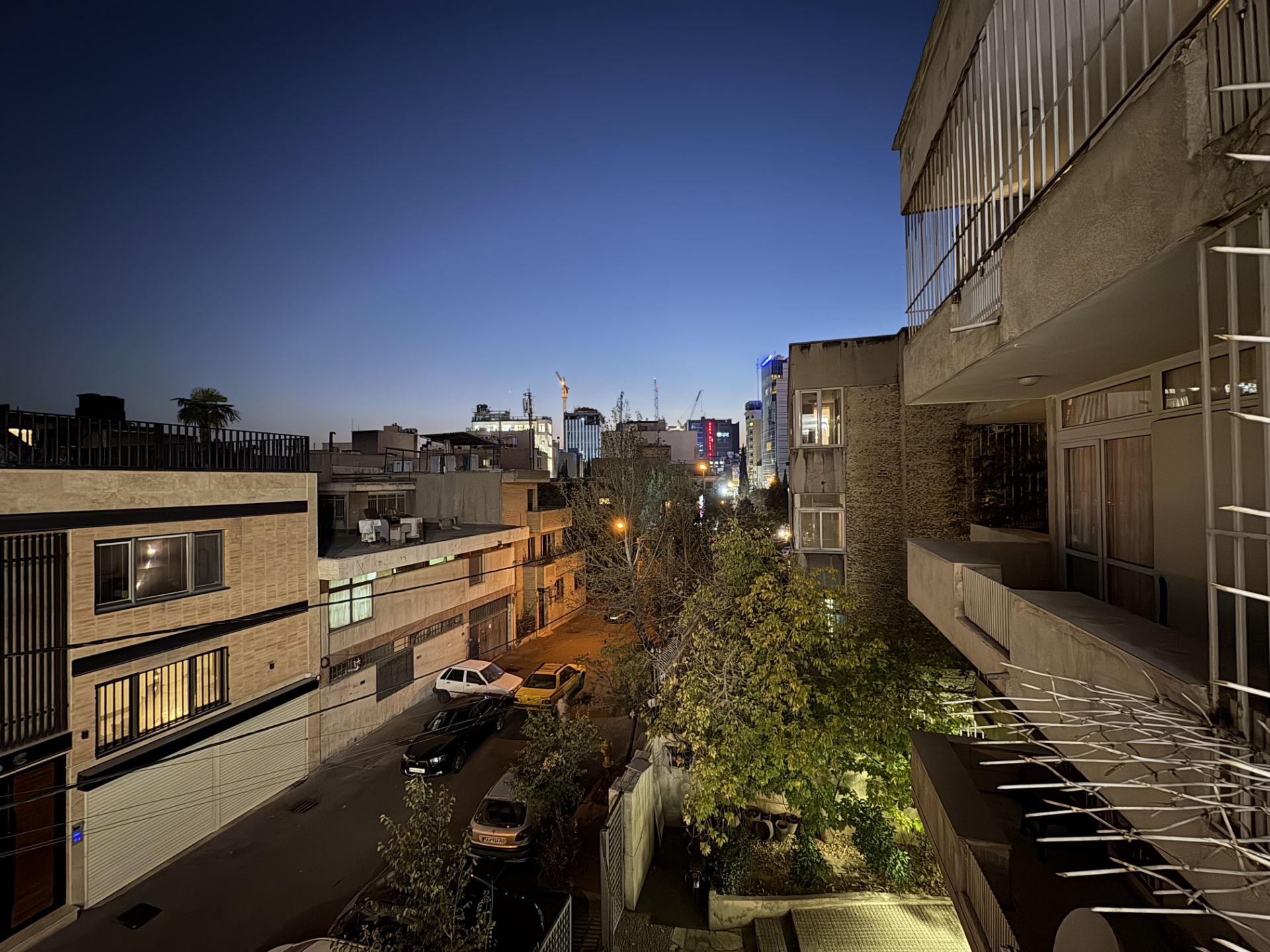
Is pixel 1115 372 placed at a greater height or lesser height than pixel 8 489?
greater

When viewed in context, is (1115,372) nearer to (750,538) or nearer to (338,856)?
(750,538)

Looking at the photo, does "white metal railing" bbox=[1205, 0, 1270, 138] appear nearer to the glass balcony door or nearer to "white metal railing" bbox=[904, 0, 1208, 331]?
"white metal railing" bbox=[904, 0, 1208, 331]

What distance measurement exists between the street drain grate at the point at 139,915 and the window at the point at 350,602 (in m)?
6.27

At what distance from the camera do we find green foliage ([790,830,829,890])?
9227mm

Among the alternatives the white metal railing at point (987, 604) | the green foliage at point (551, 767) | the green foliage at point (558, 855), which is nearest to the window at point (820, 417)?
the white metal railing at point (987, 604)

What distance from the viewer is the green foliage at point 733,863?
9.10m

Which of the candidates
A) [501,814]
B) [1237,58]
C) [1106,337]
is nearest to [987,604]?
[1106,337]

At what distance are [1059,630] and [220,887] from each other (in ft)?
45.7

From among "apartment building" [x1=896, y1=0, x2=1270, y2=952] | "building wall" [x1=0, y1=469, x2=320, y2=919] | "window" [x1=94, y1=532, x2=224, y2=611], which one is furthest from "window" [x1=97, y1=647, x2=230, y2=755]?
"apartment building" [x1=896, y1=0, x2=1270, y2=952]

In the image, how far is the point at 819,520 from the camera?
48.4 ft

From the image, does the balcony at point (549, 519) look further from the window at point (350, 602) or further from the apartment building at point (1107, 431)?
the apartment building at point (1107, 431)

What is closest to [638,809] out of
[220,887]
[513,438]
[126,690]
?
[220,887]

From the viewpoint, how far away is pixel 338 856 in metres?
10.9

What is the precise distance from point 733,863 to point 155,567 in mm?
12359
